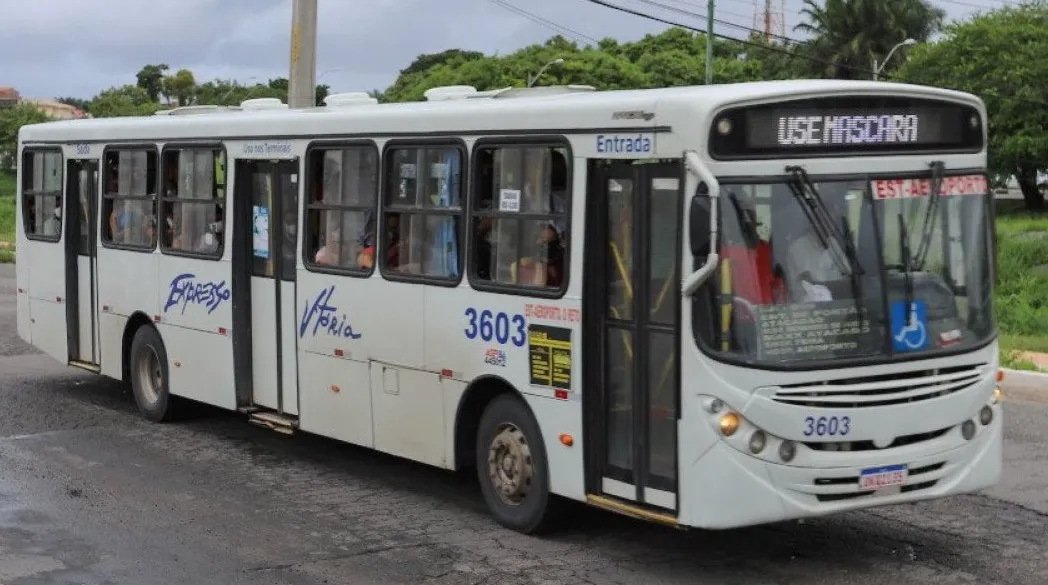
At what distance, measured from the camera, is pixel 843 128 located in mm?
7598

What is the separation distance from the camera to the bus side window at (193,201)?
38.7 feet

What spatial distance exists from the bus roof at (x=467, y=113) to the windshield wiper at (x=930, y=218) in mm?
432

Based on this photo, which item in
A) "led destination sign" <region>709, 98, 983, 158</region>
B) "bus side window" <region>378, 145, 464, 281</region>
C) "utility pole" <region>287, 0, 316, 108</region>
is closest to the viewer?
"led destination sign" <region>709, 98, 983, 158</region>

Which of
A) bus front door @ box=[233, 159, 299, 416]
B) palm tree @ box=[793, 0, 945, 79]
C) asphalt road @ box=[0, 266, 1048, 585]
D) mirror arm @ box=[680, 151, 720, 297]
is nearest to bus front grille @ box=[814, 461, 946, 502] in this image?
asphalt road @ box=[0, 266, 1048, 585]

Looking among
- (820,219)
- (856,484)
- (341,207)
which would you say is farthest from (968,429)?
(341,207)

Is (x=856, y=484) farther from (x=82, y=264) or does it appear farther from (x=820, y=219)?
(x=82, y=264)

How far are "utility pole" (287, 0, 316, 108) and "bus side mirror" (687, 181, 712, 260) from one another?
1237 cm

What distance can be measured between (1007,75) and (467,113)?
52432 millimetres

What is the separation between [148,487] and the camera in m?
10.2

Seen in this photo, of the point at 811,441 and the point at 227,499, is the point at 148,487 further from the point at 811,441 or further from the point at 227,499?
the point at 811,441

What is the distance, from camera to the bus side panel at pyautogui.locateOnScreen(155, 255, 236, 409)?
11656 mm

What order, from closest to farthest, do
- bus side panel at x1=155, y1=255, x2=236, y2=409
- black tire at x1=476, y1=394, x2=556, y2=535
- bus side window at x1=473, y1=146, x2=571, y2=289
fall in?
bus side window at x1=473, y1=146, x2=571, y2=289, black tire at x1=476, y1=394, x2=556, y2=535, bus side panel at x1=155, y1=255, x2=236, y2=409

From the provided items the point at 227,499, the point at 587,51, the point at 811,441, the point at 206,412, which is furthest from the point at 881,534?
the point at 587,51

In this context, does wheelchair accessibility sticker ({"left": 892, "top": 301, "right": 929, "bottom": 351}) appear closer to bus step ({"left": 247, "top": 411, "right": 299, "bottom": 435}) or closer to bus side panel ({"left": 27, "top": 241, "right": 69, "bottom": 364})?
bus step ({"left": 247, "top": 411, "right": 299, "bottom": 435})
